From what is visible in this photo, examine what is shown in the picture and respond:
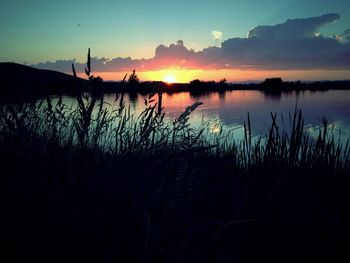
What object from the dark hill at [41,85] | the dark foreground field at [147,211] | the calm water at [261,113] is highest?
the dark hill at [41,85]

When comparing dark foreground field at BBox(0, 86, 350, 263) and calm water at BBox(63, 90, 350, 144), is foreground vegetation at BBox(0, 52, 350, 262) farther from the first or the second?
calm water at BBox(63, 90, 350, 144)

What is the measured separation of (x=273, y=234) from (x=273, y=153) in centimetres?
160

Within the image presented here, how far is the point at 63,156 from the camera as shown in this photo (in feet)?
8.77

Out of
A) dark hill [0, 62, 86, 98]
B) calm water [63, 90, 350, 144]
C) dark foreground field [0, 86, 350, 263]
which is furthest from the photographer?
calm water [63, 90, 350, 144]

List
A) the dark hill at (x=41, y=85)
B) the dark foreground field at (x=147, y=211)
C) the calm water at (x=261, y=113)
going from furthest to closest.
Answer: the calm water at (x=261, y=113) < the dark hill at (x=41, y=85) < the dark foreground field at (x=147, y=211)

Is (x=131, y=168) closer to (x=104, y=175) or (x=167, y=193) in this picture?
(x=104, y=175)

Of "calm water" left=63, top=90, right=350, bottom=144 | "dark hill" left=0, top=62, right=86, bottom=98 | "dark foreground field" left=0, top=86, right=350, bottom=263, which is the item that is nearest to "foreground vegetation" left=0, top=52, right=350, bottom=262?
"dark foreground field" left=0, top=86, right=350, bottom=263

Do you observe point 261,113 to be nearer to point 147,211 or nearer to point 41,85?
point 41,85

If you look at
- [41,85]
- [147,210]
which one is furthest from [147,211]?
[41,85]

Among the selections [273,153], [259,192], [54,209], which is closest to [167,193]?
[54,209]

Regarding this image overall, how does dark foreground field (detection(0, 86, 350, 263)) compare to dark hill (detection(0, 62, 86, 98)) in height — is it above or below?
below

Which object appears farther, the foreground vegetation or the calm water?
the calm water

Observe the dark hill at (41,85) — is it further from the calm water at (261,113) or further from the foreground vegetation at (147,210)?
the calm water at (261,113)

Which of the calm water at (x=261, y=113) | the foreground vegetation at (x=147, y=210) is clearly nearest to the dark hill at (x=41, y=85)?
the foreground vegetation at (x=147, y=210)
